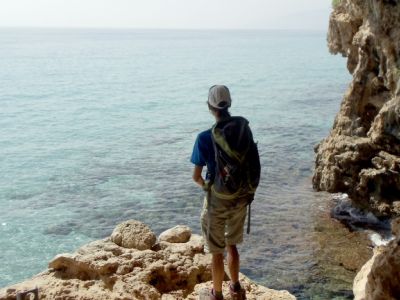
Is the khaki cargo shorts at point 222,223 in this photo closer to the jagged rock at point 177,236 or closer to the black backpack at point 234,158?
the black backpack at point 234,158

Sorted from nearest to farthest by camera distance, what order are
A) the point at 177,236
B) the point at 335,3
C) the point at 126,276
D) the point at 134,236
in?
the point at 126,276
the point at 134,236
the point at 177,236
the point at 335,3

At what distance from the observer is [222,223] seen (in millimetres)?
6621

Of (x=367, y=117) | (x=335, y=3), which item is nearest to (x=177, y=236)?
(x=367, y=117)

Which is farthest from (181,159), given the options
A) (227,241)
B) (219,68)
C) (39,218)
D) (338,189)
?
(219,68)

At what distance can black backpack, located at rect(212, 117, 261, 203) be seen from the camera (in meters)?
6.23

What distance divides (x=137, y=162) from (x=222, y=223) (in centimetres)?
2257

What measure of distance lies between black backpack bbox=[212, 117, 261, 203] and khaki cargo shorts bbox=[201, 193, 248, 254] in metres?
0.15

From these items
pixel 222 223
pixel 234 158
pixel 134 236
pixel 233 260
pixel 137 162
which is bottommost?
pixel 137 162

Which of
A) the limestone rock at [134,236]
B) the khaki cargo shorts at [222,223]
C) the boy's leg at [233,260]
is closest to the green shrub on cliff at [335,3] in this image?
the limestone rock at [134,236]

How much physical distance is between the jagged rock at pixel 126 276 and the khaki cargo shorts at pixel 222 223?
105 cm

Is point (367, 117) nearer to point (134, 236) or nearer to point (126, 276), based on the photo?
point (134, 236)

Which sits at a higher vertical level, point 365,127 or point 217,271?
point 217,271

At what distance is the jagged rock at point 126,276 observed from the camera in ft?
24.4

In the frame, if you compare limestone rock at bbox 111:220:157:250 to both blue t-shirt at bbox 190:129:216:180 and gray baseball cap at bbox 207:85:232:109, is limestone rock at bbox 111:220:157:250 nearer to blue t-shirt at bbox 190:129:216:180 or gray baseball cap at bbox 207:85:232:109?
blue t-shirt at bbox 190:129:216:180
